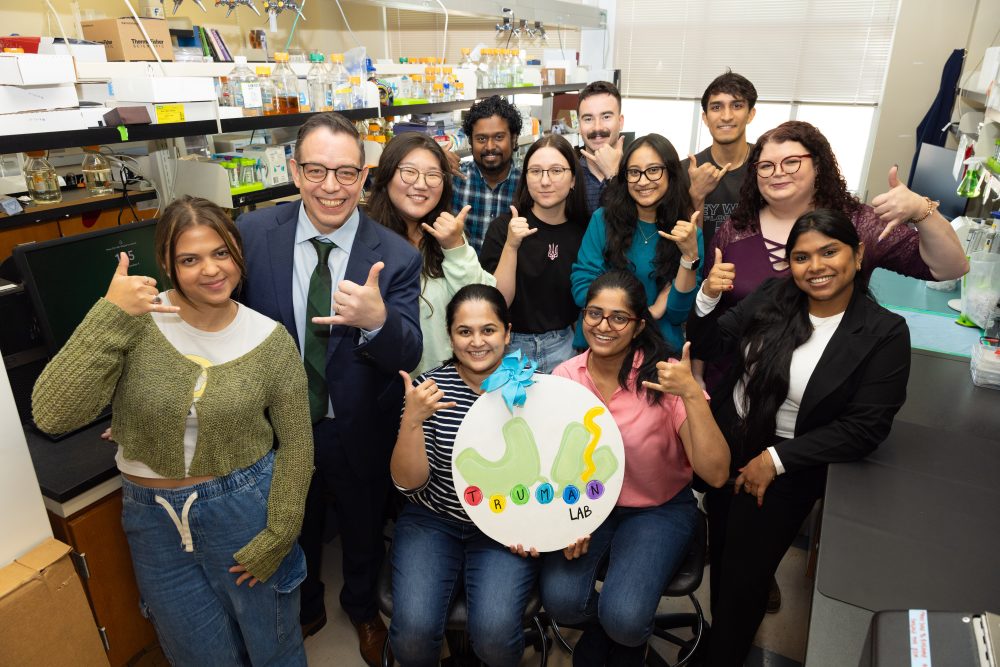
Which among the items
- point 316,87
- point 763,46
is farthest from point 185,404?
point 763,46

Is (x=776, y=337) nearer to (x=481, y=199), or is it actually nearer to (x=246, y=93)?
(x=481, y=199)

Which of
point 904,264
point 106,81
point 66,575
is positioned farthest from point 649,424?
point 106,81

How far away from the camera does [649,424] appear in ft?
5.76

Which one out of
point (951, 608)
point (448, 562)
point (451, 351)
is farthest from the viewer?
point (451, 351)

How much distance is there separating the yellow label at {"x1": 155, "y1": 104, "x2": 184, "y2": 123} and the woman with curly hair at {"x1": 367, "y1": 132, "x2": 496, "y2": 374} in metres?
0.63

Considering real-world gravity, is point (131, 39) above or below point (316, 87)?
above

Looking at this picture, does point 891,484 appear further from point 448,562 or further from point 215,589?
point 215,589

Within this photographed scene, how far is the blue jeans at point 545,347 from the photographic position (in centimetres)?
226

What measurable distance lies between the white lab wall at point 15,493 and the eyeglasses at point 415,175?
1170mm

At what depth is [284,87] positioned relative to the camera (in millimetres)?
2459

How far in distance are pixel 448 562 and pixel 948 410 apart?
63.0 inches

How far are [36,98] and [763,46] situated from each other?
5901 millimetres

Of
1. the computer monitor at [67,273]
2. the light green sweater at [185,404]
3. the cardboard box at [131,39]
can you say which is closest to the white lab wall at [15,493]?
the light green sweater at [185,404]

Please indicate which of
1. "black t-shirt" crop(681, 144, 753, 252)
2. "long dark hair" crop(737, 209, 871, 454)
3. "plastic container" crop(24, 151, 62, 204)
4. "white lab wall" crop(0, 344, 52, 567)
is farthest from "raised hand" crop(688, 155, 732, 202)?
"plastic container" crop(24, 151, 62, 204)
